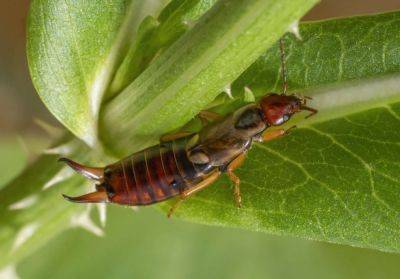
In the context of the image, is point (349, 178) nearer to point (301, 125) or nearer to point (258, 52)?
point (301, 125)

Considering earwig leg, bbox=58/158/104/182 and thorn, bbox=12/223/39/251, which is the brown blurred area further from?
earwig leg, bbox=58/158/104/182

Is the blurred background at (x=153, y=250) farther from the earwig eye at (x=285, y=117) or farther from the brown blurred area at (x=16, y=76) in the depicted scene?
the earwig eye at (x=285, y=117)

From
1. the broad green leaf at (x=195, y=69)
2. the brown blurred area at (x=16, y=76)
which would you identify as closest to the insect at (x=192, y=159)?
the broad green leaf at (x=195, y=69)

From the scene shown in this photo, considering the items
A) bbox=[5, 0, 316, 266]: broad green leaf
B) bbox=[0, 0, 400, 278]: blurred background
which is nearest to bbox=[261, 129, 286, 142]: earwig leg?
bbox=[5, 0, 316, 266]: broad green leaf

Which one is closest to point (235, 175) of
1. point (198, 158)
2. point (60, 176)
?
point (198, 158)

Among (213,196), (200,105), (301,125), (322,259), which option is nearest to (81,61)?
(200,105)
